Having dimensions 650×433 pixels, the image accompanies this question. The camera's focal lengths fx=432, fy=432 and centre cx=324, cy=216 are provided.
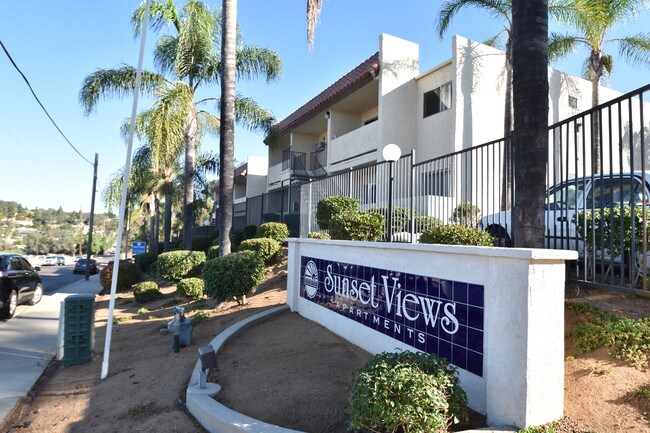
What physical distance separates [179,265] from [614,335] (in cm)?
1331

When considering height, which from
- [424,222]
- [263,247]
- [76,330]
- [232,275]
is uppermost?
[424,222]

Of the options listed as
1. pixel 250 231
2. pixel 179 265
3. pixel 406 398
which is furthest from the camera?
pixel 250 231

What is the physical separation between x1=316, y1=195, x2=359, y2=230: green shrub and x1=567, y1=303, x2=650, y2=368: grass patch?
4.91 meters

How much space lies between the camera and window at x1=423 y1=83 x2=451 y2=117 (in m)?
15.2

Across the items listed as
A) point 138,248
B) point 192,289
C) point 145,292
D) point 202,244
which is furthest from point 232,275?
point 138,248

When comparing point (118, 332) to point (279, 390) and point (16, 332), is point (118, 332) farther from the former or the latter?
point (279, 390)

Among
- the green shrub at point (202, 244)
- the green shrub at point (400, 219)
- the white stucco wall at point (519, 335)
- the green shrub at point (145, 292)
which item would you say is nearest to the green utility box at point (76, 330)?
the green shrub at point (400, 219)

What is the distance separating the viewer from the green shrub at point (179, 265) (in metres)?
14.7

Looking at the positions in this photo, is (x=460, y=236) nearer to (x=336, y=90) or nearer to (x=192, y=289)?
(x=192, y=289)

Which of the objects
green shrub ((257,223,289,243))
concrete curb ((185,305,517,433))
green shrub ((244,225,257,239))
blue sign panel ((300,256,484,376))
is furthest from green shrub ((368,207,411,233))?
green shrub ((244,225,257,239))

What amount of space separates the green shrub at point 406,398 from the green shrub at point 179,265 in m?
12.5

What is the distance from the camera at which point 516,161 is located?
15.9 ft

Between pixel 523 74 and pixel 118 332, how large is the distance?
9.22 meters

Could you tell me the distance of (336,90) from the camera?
1853 cm
